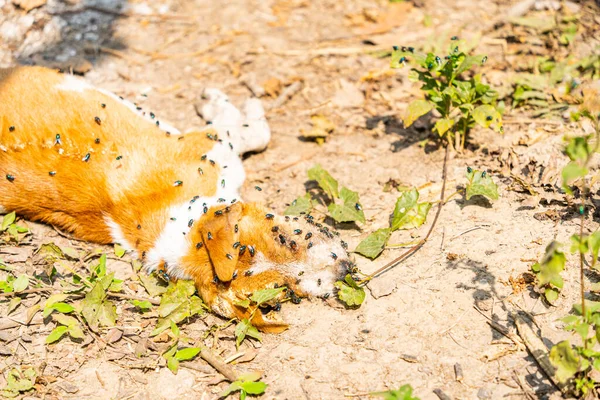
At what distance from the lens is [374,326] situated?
4992mm

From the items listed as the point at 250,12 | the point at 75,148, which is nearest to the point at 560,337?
the point at 75,148

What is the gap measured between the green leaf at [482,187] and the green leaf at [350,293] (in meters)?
1.42

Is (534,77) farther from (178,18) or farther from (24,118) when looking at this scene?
(24,118)

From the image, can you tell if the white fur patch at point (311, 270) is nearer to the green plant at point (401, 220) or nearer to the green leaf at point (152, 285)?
the green plant at point (401, 220)

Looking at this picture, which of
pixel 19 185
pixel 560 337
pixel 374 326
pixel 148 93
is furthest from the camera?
pixel 148 93

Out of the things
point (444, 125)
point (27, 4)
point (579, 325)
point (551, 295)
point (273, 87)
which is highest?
point (27, 4)

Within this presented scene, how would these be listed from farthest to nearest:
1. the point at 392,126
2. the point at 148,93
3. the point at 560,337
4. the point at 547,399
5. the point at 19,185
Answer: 1. the point at 148,93
2. the point at 392,126
3. the point at 19,185
4. the point at 560,337
5. the point at 547,399

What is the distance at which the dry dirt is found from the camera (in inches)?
185

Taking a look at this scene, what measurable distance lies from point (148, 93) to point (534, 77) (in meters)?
4.91

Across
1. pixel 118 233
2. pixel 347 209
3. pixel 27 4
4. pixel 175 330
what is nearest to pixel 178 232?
pixel 118 233

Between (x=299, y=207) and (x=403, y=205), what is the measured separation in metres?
1.08

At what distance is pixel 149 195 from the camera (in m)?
5.90

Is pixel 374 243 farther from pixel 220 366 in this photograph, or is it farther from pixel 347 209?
pixel 220 366

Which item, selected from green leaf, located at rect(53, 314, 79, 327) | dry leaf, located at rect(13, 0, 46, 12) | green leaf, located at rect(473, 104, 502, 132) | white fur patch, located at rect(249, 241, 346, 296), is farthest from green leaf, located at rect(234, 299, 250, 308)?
dry leaf, located at rect(13, 0, 46, 12)
